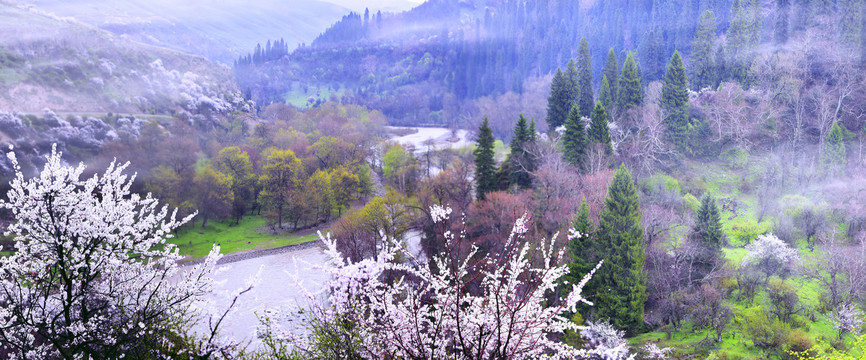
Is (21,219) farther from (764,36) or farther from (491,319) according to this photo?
(764,36)

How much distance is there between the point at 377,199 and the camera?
27.4 m

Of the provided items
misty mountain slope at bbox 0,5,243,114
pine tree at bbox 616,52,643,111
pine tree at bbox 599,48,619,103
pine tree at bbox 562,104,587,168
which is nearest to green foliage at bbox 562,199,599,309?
pine tree at bbox 562,104,587,168

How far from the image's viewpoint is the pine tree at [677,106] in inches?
1286

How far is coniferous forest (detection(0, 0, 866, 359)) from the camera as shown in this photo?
588 cm

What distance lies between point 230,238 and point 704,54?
37.1m

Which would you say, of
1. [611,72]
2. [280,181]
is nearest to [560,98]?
[611,72]

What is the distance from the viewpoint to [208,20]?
105 metres

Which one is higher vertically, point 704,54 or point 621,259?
point 704,54

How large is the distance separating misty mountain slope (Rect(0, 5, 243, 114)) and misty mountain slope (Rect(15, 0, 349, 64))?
57.8 feet

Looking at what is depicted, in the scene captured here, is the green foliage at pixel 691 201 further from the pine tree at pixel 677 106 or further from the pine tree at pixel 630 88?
the pine tree at pixel 630 88

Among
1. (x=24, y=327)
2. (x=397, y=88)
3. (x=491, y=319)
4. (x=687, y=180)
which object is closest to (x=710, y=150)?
(x=687, y=180)

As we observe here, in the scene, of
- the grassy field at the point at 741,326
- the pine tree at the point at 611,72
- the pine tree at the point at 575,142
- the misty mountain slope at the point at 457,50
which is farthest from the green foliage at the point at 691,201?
the misty mountain slope at the point at 457,50

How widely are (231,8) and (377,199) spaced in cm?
10957

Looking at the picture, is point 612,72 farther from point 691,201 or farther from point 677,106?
point 691,201
